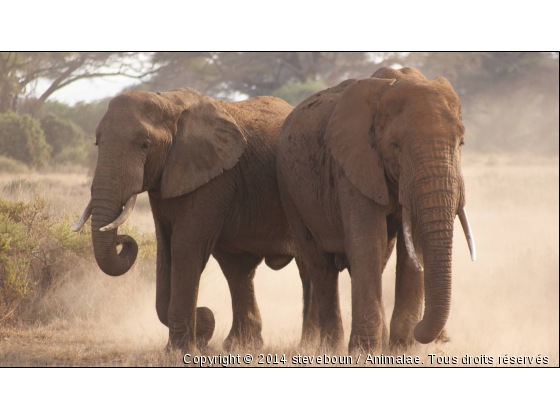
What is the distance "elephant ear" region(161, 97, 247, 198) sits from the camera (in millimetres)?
8227

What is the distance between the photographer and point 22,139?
16.8 metres

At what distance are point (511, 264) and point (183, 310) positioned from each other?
837 centimetres

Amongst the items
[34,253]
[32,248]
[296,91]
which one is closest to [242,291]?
[32,248]

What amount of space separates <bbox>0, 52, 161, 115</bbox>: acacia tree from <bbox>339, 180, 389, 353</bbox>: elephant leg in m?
10.7

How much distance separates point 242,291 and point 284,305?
3669 mm

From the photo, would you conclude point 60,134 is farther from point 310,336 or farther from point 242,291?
point 310,336

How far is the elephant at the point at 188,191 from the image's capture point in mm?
7770

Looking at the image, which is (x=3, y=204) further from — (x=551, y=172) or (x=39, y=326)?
(x=551, y=172)

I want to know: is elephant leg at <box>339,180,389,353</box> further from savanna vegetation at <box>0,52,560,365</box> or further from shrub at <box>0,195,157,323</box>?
shrub at <box>0,195,157,323</box>

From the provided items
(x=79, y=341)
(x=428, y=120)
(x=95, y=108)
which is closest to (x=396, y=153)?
(x=428, y=120)

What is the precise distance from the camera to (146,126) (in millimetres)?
7938

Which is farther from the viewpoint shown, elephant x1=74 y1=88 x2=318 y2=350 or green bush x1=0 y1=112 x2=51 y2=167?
green bush x1=0 y1=112 x2=51 y2=167

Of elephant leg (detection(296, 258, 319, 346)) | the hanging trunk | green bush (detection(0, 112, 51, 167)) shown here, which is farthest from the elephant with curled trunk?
green bush (detection(0, 112, 51, 167))

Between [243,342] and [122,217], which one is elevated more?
[122,217]
